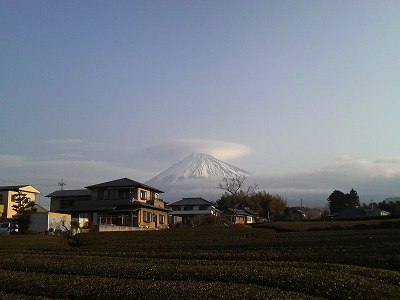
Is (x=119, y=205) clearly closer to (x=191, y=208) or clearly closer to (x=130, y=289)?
(x=191, y=208)

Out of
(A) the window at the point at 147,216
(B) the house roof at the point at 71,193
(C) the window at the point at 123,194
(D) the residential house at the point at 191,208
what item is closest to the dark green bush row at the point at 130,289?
(A) the window at the point at 147,216

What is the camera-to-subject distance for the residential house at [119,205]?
7812 centimetres

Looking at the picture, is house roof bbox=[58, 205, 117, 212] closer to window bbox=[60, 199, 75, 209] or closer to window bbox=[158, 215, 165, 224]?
window bbox=[60, 199, 75, 209]

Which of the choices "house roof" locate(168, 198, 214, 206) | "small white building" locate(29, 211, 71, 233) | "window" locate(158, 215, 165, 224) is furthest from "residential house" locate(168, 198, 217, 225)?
"small white building" locate(29, 211, 71, 233)

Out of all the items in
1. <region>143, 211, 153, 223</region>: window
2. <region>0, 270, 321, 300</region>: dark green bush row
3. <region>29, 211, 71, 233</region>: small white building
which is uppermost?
<region>143, 211, 153, 223</region>: window

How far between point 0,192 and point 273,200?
8896 centimetres

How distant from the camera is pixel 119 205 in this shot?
3159 inches

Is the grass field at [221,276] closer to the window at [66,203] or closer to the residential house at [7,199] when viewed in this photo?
the residential house at [7,199]

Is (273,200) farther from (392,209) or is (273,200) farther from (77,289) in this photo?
(77,289)

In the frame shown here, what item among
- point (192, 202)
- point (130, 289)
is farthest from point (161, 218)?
point (130, 289)

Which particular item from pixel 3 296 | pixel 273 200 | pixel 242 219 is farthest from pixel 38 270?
pixel 273 200

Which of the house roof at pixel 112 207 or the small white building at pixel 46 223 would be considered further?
the house roof at pixel 112 207

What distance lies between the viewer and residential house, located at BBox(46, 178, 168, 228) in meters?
78.1

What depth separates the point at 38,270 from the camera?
979 inches
